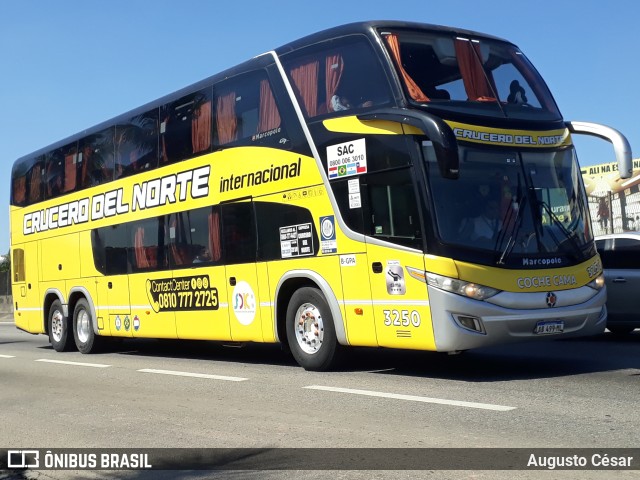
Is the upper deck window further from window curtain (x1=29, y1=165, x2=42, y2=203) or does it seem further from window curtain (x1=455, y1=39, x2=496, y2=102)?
window curtain (x1=29, y1=165, x2=42, y2=203)

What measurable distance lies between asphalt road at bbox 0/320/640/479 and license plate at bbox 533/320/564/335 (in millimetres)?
521

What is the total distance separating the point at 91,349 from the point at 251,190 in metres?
6.78

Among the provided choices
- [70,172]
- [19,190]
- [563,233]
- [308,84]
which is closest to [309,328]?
[308,84]

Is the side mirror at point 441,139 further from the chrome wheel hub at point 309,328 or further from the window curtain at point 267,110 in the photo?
the chrome wheel hub at point 309,328

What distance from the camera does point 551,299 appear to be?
10.6 m

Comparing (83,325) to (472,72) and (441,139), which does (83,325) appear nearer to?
(472,72)

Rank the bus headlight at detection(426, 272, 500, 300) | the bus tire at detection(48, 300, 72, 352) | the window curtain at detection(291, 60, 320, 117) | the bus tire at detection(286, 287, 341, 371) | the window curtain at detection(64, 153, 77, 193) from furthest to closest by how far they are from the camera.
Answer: the bus tire at detection(48, 300, 72, 352) < the window curtain at detection(64, 153, 77, 193) < the window curtain at detection(291, 60, 320, 117) < the bus tire at detection(286, 287, 341, 371) < the bus headlight at detection(426, 272, 500, 300)

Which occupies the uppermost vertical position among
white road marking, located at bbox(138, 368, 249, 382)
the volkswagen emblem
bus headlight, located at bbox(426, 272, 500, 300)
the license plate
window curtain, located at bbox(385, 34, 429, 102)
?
window curtain, located at bbox(385, 34, 429, 102)

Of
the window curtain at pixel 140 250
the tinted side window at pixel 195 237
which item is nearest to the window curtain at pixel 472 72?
the tinted side window at pixel 195 237

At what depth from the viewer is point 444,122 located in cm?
997

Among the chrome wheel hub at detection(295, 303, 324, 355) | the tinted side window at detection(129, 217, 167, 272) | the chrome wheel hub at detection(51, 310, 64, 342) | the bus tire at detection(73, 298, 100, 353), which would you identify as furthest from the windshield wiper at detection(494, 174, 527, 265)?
the chrome wheel hub at detection(51, 310, 64, 342)

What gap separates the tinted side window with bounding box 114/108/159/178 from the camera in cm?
1586

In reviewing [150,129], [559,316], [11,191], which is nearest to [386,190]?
[559,316]

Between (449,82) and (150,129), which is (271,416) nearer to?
(449,82)
